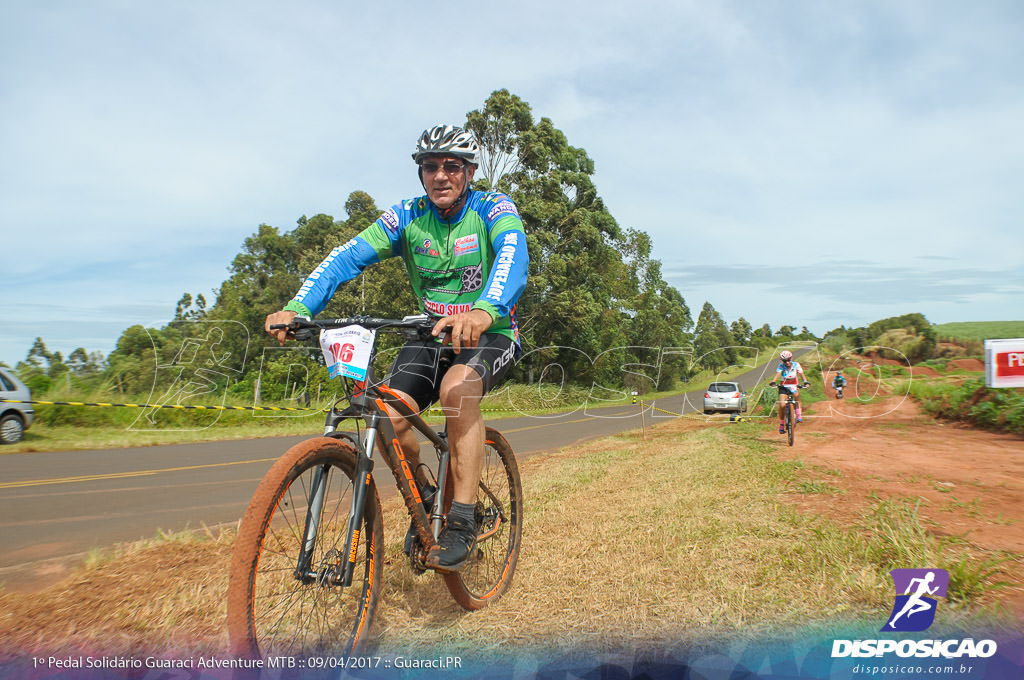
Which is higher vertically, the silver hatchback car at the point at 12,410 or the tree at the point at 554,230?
the tree at the point at 554,230

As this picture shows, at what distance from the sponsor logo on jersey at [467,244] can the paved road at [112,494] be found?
113cm

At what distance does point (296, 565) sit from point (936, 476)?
643cm

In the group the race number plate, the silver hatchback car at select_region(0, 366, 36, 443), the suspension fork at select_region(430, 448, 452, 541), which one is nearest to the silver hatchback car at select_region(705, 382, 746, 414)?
the silver hatchback car at select_region(0, 366, 36, 443)

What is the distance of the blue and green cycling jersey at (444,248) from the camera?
11.1 feet

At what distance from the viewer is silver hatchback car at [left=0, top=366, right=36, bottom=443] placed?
11.5 meters

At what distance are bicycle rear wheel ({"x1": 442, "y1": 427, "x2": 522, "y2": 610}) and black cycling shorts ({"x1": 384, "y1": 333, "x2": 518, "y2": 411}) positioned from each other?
0.42 m

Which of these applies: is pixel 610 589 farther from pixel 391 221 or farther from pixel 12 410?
pixel 12 410

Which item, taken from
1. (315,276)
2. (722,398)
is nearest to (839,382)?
(722,398)

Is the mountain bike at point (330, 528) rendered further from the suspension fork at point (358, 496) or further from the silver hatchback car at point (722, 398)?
the silver hatchback car at point (722, 398)

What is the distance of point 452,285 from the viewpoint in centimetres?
349

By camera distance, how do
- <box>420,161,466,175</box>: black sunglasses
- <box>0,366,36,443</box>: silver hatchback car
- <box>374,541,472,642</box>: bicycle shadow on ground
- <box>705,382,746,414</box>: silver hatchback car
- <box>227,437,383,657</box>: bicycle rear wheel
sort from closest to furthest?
<box>227,437,383,657</box>: bicycle rear wheel → <box>374,541,472,642</box>: bicycle shadow on ground → <box>420,161,466,175</box>: black sunglasses → <box>0,366,36,443</box>: silver hatchback car → <box>705,382,746,414</box>: silver hatchback car

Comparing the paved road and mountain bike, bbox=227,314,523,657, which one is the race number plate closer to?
mountain bike, bbox=227,314,523,657

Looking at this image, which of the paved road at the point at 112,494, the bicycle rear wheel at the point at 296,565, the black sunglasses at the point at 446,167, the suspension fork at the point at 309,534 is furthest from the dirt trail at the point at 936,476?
the paved road at the point at 112,494

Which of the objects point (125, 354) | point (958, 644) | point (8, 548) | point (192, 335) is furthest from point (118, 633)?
point (125, 354)
